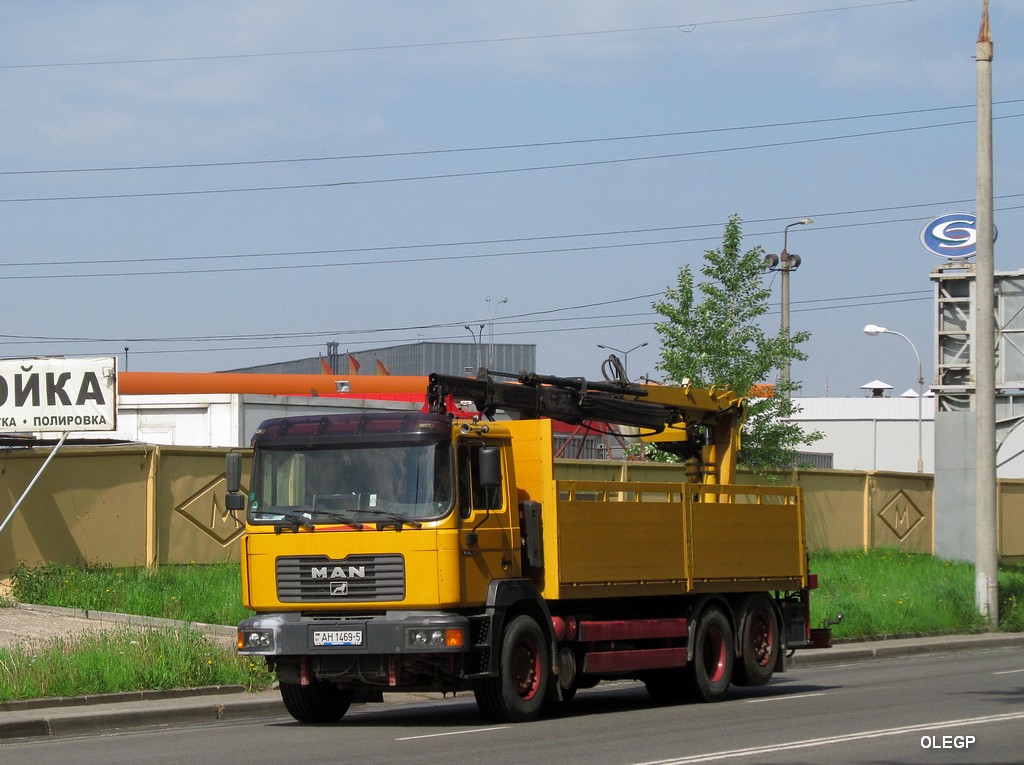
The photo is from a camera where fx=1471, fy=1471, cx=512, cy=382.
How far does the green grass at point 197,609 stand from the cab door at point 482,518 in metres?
3.87

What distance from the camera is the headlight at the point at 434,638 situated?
1245 centimetres

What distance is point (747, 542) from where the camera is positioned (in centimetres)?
1642

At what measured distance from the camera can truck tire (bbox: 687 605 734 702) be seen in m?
15.3

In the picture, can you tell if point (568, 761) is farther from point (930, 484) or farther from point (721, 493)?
point (930, 484)

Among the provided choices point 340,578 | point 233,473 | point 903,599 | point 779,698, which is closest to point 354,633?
point 340,578

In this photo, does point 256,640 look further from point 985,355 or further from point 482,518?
point 985,355

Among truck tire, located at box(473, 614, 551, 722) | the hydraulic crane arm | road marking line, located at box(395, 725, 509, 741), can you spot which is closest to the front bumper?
truck tire, located at box(473, 614, 551, 722)

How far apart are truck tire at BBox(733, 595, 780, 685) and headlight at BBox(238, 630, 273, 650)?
5.65 metres

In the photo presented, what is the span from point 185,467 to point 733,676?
1066cm

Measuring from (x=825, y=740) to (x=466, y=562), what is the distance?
3.38m

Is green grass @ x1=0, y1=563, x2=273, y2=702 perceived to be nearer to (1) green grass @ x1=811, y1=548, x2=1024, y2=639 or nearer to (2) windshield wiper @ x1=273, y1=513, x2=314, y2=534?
(2) windshield wiper @ x1=273, y1=513, x2=314, y2=534

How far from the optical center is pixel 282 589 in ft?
43.2

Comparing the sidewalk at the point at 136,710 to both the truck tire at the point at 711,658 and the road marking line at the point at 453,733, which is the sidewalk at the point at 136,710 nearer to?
the road marking line at the point at 453,733

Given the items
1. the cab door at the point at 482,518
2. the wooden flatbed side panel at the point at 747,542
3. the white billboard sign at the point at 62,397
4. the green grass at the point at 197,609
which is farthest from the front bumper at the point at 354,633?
the white billboard sign at the point at 62,397
